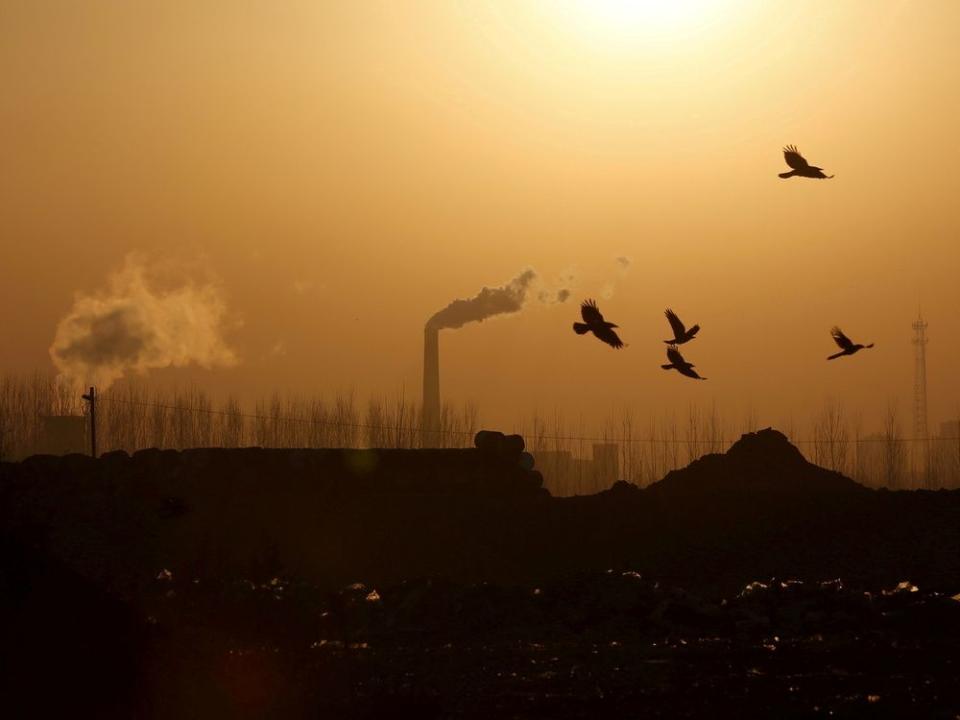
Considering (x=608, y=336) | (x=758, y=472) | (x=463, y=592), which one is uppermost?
(x=608, y=336)

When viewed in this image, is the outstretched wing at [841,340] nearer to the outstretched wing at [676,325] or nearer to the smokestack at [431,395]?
the outstretched wing at [676,325]

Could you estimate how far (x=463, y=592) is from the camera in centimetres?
1966

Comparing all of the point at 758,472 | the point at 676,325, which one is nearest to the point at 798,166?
the point at 676,325

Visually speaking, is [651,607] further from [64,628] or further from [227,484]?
[227,484]

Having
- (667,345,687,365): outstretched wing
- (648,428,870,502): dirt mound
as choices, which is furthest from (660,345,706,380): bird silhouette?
(648,428,870,502): dirt mound

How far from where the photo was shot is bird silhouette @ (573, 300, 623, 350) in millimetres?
17250

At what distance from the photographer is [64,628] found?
12.8 meters

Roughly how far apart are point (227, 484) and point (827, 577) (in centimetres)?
1280

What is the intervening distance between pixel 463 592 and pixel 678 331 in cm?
471

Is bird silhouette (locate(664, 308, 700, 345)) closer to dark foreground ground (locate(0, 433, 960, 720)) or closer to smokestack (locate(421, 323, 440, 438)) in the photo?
dark foreground ground (locate(0, 433, 960, 720))

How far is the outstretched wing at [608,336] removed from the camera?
17031mm

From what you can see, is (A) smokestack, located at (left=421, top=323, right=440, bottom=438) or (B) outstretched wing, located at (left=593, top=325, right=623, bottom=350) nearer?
(B) outstretched wing, located at (left=593, top=325, right=623, bottom=350)

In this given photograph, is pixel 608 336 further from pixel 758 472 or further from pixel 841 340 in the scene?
pixel 758 472

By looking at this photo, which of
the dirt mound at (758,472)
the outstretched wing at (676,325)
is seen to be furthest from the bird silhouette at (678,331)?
the dirt mound at (758,472)
